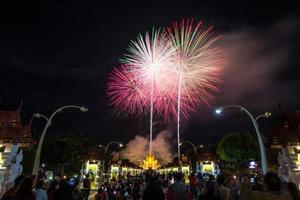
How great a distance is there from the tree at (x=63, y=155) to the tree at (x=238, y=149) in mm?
32569

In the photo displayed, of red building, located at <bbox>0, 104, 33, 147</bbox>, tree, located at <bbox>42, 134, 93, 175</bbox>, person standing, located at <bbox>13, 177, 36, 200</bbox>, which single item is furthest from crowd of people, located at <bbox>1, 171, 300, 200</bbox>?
tree, located at <bbox>42, 134, 93, 175</bbox>

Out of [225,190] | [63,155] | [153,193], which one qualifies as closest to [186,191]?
[225,190]

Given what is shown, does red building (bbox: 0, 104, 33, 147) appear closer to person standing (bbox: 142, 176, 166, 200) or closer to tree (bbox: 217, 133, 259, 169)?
person standing (bbox: 142, 176, 166, 200)

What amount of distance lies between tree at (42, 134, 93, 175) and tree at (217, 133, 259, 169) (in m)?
32.6

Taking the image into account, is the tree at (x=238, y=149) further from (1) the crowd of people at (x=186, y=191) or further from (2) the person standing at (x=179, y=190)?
(2) the person standing at (x=179, y=190)

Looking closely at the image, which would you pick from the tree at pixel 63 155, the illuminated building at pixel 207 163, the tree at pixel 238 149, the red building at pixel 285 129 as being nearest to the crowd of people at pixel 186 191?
the red building at pixel 285 129

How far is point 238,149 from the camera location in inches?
2238

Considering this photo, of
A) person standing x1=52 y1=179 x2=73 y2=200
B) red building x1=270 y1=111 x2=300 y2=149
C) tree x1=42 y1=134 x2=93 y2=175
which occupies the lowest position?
person standing x1=52 y1=179 x2=73 y2=200

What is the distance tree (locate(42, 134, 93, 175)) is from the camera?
4756cm

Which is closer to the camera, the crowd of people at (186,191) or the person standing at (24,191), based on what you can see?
the crowd of people at (186,191)

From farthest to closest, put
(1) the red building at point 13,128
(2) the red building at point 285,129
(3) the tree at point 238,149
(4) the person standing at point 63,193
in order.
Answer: (3) the tree at point 238,149 < (2) the red building at point 285,129 < (1) the red building at point 13,128 < (4) the person standing at point 63,193

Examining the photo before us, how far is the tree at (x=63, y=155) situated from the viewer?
156ft

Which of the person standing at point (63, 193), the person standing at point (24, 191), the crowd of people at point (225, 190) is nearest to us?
the crowd of people at point (225, 190)

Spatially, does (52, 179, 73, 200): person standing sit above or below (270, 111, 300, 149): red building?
below
